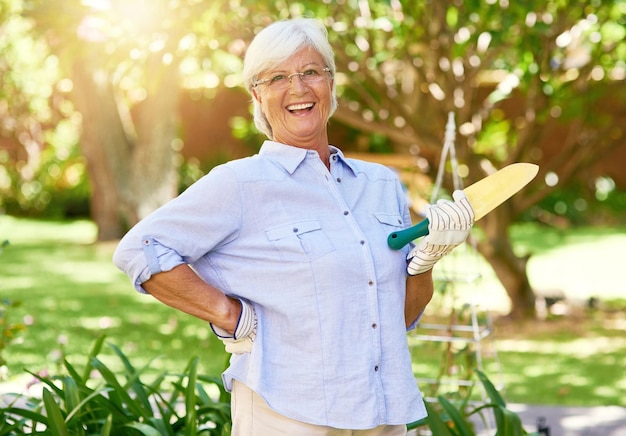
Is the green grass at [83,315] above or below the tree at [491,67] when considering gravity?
below

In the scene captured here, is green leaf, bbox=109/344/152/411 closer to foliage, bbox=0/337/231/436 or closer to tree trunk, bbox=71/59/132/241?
foliage, bbox=0/337/231/436

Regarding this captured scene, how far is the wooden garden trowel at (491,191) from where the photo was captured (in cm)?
248

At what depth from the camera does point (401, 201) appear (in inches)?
108

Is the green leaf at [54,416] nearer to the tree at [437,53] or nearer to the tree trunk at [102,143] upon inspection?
the tree at [437,53]

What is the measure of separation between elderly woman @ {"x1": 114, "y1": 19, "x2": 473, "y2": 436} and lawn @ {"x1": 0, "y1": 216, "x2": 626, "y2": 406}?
66.3 inches

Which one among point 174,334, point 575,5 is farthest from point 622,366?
point 174,334

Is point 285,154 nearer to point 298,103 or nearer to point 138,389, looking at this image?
point 298,103

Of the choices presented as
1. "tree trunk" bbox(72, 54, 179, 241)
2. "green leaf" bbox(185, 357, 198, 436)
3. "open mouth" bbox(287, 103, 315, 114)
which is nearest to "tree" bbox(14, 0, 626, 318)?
"green leaf" bbox(185, 357, 198, 436)

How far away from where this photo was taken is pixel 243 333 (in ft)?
8.04

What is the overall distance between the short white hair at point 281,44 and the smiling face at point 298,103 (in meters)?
0.02

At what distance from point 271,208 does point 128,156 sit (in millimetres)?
11077

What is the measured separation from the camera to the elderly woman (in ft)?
7.95

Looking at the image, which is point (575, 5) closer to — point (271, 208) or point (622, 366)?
point (622, 366)

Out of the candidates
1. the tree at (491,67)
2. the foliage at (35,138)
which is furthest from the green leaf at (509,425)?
the foliage at (35,138)
